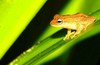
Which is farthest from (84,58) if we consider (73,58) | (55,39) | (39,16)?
(39,16)

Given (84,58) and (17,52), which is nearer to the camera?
(84,58)

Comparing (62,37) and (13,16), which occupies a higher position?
(13,16)

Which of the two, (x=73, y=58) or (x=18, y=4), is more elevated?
(x=18, y=4)

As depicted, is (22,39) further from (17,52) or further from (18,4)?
(18,4)

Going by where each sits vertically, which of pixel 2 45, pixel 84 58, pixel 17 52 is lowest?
pixel 84 58

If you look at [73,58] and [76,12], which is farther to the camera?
[76,12]

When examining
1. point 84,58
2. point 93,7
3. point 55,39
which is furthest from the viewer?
point 93,7

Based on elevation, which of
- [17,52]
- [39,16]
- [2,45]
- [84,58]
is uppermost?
[39,16]

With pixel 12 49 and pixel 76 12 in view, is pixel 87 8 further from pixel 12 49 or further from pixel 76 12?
pixel 12 49

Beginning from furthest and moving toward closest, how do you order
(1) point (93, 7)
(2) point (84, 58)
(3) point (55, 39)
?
1. (1) point (93, 7)
2. (2) point (84, 58)
3. (3) point (55, 39)
